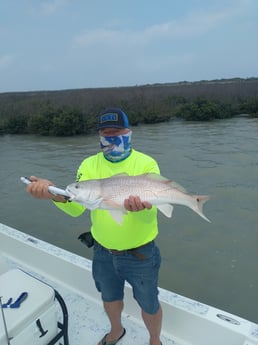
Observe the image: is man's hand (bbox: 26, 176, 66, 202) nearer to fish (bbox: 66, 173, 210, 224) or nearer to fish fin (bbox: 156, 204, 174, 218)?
fish (bbox: 66, 173, 210, 224)

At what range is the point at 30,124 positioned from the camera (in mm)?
Result: 19578

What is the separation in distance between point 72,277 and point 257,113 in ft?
67.0

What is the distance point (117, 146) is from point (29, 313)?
3.79 ft

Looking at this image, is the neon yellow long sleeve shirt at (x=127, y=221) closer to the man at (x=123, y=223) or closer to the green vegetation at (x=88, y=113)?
the man at (x=123, y=223)

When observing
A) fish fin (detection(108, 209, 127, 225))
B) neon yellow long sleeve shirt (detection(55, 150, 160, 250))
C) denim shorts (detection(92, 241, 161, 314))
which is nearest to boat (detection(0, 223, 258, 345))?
denim shorts (detection(92, 241, 161, 314))

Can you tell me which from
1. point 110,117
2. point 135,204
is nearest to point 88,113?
point 110,117

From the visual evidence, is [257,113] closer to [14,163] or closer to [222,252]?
[14,163]

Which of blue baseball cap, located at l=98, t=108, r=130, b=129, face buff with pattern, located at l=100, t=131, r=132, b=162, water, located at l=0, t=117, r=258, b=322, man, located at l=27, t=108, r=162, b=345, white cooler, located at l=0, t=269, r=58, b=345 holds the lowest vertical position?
water, located at l=0, t=117, r=258, b=322

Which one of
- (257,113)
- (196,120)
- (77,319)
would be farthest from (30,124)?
(77,319)

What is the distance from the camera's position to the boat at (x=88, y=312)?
2.40 m

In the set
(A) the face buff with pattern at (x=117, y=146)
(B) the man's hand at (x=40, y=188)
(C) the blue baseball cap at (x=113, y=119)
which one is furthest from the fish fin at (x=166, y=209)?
(B) the man's hand at (x=40, y=188)

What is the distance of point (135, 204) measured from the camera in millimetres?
1902

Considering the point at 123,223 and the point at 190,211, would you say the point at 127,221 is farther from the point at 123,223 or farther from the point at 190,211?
the point at 190,211

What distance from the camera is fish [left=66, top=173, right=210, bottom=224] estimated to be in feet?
6.36
